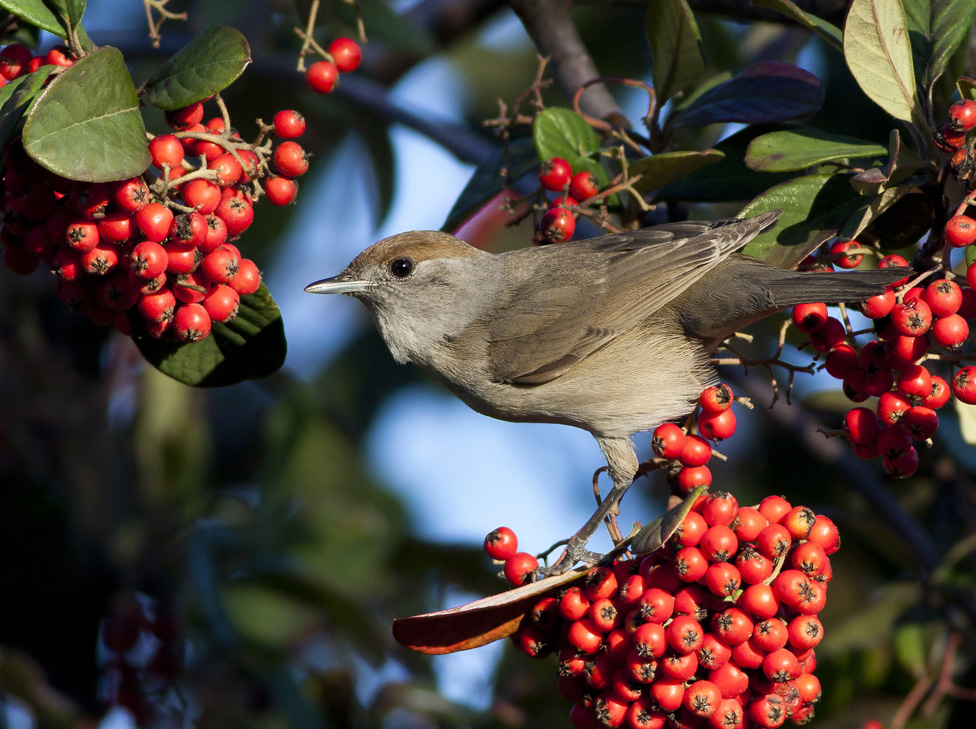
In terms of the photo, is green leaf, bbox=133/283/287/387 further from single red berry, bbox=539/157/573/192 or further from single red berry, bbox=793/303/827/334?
single red berry, bbox=793/303/827/334

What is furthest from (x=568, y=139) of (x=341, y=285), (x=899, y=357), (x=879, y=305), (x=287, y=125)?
(x=341, y=285)

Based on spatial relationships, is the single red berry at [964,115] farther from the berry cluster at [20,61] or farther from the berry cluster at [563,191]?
the berry cluster at [20,61]

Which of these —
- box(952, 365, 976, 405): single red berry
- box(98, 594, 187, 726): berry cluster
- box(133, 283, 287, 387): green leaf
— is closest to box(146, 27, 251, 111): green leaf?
box(133, 283, 287, 387): green leaf

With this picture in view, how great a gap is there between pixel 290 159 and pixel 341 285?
5.33ft

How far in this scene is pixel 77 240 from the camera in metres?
2.64

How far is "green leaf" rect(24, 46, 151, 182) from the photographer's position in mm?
2322

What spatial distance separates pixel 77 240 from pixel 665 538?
186 centimetres

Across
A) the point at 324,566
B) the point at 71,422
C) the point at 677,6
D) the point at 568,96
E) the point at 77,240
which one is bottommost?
the point at 324,566

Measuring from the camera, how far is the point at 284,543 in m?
5.50

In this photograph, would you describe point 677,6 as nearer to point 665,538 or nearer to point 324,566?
point 665,538

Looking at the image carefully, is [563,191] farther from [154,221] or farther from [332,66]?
[154,221]

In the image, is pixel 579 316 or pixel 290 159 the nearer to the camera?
pixel 290 159

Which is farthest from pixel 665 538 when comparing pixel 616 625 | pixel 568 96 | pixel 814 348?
pixel 568 96

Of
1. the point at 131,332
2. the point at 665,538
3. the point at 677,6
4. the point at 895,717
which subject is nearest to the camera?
the point at 665,538
